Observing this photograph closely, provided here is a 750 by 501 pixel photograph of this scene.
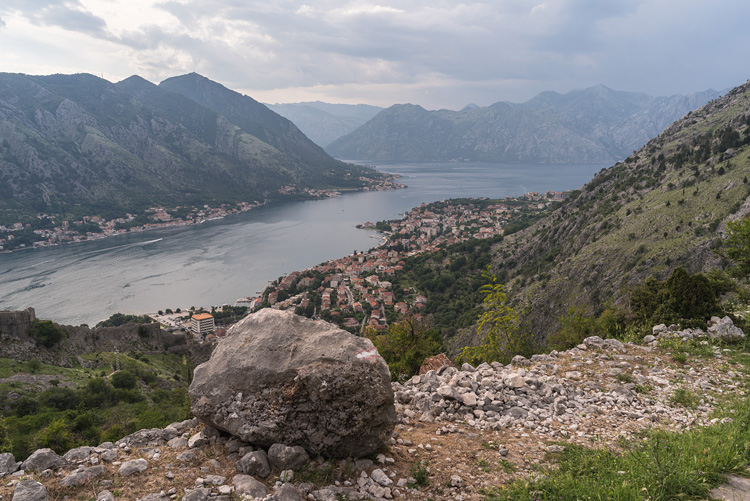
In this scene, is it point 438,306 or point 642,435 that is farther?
point 438,306

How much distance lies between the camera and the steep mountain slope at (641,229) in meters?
28.0

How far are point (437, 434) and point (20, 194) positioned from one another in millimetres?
168554

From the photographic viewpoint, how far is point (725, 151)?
4084 cm

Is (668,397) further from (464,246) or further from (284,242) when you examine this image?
(284,242)

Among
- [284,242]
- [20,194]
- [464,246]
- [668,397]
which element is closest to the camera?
[668,397]

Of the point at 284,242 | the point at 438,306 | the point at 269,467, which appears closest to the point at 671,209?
the point at 438,306

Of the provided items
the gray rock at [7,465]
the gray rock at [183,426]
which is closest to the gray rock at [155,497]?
the gray rock at [183,426]

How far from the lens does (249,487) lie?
4547 millimetres

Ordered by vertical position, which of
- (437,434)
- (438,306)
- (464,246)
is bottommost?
(438,306)

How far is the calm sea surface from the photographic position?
213 ft

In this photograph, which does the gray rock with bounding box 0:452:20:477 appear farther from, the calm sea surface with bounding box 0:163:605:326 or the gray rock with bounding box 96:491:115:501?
the calm sea surface with bounding box 0:163:605:326

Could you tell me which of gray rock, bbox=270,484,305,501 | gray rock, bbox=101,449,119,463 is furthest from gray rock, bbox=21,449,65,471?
gray rock, bbox=270,484,305,501

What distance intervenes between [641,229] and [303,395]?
38.5 m

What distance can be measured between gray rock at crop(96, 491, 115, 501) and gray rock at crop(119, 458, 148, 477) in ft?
1.40
